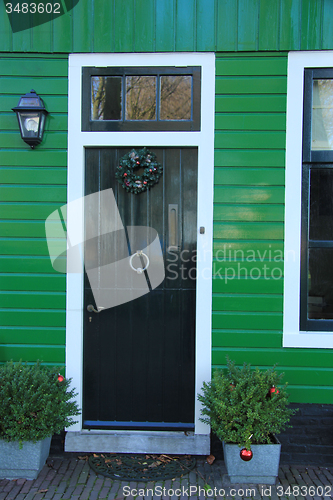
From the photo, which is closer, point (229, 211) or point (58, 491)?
point (58, 491)

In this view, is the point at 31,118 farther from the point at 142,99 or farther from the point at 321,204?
the point at 321,204

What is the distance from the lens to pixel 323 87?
2.77m

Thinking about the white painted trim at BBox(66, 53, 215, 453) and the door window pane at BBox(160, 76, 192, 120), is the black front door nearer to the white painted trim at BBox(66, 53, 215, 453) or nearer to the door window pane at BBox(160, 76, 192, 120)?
the white painted trim at BBox(66, 53, 215, 453)

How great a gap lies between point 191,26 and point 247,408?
2830 millimetres

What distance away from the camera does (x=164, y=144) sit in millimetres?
2766

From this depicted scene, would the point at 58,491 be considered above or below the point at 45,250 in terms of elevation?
below

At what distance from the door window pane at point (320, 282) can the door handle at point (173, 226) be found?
109cm

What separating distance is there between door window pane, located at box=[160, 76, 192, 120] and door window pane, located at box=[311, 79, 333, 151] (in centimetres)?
100

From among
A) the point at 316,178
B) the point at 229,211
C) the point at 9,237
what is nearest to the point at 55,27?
the point at 9,237

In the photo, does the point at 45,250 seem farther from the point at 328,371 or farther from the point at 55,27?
the point at 328,371

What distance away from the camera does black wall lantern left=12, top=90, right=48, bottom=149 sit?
270 cm

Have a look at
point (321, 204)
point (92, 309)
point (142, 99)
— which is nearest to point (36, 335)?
point (92, 309)

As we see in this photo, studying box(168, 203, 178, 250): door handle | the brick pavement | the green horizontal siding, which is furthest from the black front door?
the brick pavement

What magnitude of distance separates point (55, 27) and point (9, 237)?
5.56 ft
